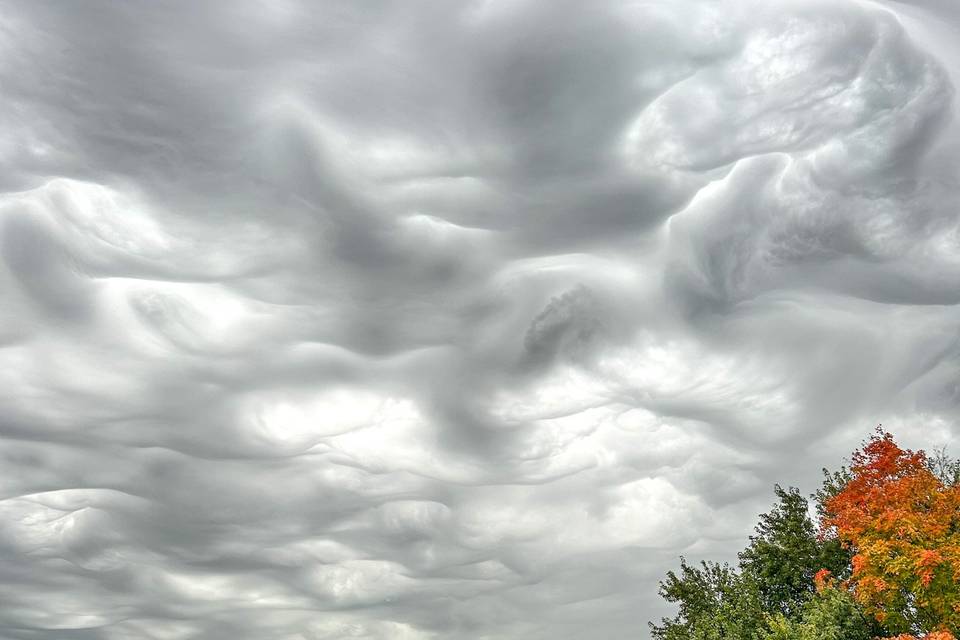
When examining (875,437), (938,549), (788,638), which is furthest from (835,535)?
(788,638)

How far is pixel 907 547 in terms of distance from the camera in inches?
1768

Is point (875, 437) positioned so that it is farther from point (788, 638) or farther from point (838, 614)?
point (788, 638)

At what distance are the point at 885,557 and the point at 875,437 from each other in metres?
12.1

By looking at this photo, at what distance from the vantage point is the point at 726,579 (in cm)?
5703

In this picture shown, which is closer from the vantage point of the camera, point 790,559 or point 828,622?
point 828,622

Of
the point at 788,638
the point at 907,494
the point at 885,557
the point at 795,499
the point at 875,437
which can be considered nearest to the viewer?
the point at 788,638

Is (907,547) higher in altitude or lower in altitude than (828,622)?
higher

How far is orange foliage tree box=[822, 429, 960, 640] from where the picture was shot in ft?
143

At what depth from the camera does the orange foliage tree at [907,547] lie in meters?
43.5

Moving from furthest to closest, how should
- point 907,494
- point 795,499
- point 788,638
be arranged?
point 795,499 < point 907,494 < point 788,638

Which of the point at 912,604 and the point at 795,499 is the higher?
→ the point at 795,499

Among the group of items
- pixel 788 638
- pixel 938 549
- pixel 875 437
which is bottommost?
pixel 788 638

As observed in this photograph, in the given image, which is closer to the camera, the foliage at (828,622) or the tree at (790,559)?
the foliage at (828,622)

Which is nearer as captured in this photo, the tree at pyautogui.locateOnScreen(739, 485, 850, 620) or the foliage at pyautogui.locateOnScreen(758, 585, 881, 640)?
the foliage at pyautogui.locateOnScreen(758, 585, 881, 640)
